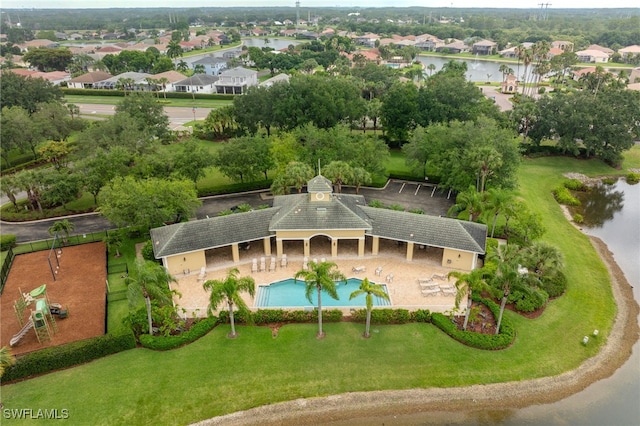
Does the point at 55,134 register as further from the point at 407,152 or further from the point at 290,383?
the point at 290,383

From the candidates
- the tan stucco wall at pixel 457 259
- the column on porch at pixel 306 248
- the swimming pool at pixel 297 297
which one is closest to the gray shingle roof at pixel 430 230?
the tan stucco wall at pixel 457 259

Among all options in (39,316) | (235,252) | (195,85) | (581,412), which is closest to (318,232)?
(235,252)

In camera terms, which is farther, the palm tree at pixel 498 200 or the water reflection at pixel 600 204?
the water reflection at pixel 600 204

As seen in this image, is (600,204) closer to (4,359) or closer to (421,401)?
(421,401)

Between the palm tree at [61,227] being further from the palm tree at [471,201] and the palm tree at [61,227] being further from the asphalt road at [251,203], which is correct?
the palm tree at [471,201]

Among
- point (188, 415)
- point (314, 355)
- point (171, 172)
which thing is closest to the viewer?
point (188, 415)

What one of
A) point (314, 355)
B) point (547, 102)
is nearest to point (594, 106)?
point (547, 102)
